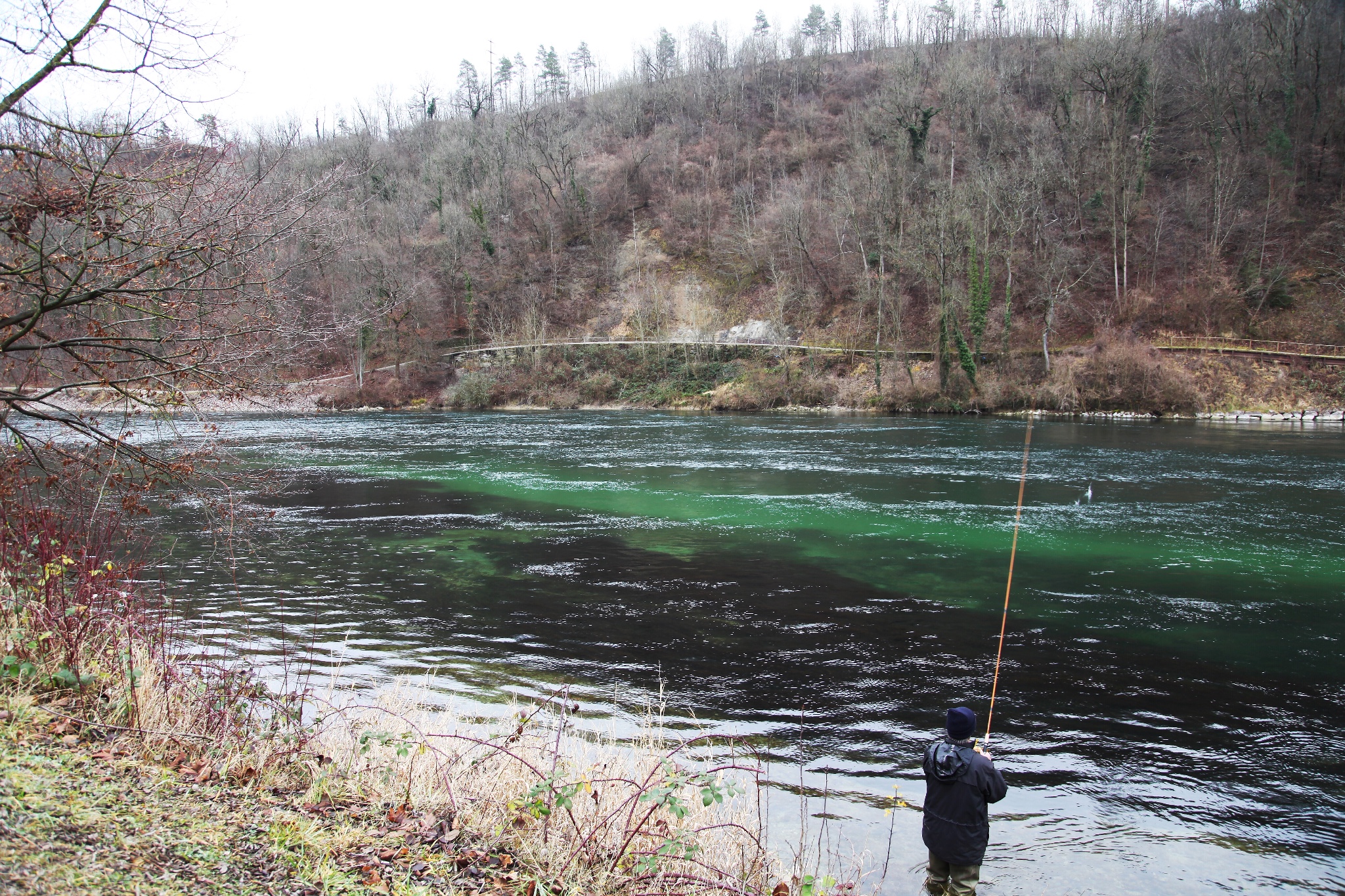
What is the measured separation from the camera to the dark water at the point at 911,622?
669 centimetres

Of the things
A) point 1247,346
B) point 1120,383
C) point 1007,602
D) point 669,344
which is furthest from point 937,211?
point 1007,602

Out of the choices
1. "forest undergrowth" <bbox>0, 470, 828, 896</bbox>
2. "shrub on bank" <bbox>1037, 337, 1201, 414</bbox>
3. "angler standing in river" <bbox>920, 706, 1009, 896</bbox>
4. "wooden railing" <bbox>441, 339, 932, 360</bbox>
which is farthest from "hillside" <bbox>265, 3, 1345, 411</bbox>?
"angler standing in river" <bbox>920, 706, 1009, 896</bbox>

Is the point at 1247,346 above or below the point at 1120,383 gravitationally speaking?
above

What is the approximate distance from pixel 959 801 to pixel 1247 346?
5268 cm

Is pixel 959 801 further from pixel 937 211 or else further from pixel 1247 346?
pixel 937 211

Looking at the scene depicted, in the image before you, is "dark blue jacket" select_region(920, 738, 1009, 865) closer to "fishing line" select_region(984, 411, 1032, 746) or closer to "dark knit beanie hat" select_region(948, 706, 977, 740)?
"dark knit beanie hat" select_region(948, 706, 977, 740)

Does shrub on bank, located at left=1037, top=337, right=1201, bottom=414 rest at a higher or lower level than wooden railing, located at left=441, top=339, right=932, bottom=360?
lower

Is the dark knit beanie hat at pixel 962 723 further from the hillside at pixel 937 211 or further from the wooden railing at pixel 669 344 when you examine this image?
the wooden railing at pixel 669 344

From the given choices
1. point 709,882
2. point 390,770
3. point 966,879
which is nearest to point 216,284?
point 390,770

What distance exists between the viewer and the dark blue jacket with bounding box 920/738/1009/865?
539 centimetres

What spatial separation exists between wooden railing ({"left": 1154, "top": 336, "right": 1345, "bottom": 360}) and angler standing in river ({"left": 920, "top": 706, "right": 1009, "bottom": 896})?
5030 cm

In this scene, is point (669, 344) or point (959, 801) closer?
point (959, 801)

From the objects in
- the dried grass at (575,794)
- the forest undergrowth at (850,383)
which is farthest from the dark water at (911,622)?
the forest undergrowth at (850,383)

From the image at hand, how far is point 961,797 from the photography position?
5.46 metres
